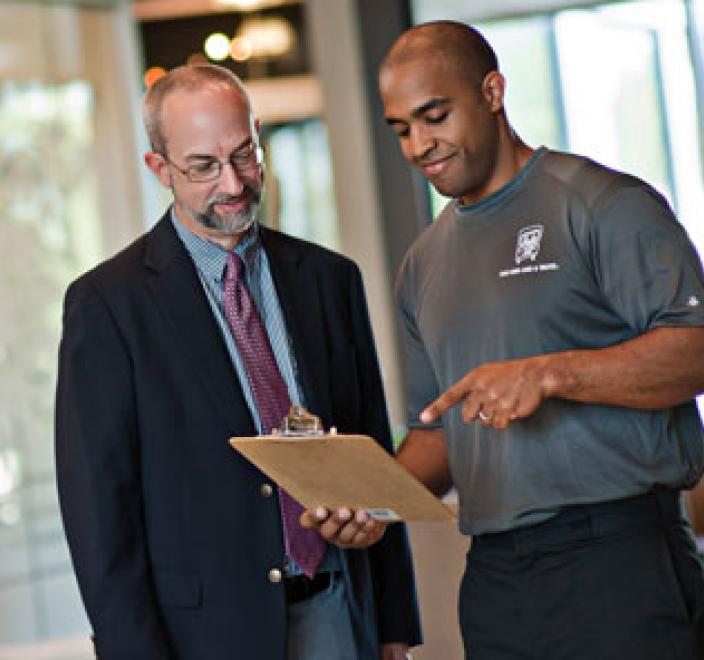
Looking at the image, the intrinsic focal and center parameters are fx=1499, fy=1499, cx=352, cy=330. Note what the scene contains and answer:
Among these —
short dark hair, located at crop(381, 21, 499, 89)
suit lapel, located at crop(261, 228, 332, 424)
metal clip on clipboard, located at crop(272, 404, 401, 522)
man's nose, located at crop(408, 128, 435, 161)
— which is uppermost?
short dark hair, located at crop(381, 21, 499, 89)

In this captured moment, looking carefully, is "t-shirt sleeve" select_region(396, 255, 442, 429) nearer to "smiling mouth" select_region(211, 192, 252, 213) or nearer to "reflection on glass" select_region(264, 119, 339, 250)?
"smiling mouth" select_region(211, 192, 252, 213)

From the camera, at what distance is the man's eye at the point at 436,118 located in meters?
2.59

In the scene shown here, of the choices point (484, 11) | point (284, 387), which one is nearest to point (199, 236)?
point (284, 387)

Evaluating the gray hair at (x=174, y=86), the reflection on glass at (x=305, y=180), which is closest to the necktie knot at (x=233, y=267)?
the gray hair at (x=174, y=86)

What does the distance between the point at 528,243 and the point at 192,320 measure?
23.9 inches

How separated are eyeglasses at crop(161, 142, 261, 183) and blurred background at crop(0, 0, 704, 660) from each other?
3.60 meters

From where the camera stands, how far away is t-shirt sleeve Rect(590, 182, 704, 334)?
7.80ft

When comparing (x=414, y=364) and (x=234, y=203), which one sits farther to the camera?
(x=414, y=364)

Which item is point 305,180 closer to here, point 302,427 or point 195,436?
point 195,436

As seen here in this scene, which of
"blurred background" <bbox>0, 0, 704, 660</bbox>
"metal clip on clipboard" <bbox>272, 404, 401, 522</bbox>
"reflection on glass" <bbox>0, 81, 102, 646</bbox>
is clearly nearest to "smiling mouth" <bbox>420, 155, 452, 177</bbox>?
"metal clip on clipboard" <bbox>272, 404, 401, 522</bbox>

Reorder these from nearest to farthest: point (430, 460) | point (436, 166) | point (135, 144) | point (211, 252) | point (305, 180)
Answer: point (436, 166) < point (211, 252) < point (430, 460) < point (135, 144) < point (305, 180)

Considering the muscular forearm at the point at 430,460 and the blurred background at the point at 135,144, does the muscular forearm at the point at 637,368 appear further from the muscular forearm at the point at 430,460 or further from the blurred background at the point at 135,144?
the blurred background at the point at 135,144

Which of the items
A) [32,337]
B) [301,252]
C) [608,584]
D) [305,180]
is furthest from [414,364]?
[305,180]

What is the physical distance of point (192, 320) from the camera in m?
2.66
